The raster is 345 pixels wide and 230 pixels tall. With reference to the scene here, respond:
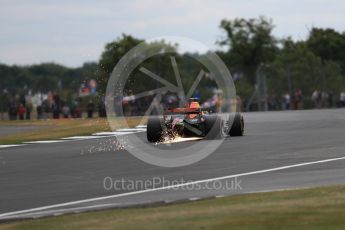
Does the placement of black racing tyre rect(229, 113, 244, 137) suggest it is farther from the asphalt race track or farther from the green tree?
the green tree

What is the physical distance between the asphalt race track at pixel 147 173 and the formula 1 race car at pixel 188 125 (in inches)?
32.6

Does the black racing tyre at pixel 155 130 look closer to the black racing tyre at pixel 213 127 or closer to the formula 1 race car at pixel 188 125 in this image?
the formula 1 race car at pixel 188 125

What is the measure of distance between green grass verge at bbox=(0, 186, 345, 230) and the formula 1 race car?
11.7 m

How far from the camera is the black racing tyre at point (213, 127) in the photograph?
23.6 meters

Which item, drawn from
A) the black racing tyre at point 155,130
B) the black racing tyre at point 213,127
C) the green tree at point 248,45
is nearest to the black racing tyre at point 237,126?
the black racing tyre at point 213,127

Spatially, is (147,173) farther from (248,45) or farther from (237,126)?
(248,45)

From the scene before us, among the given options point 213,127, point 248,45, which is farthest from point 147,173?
point 248,45

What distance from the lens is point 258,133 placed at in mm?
27094

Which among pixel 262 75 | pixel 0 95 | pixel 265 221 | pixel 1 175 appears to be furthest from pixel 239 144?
pixel 262 75

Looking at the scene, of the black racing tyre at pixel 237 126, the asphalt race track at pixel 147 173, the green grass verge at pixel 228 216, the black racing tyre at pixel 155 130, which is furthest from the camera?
the black racing tyre at pixel 237 126

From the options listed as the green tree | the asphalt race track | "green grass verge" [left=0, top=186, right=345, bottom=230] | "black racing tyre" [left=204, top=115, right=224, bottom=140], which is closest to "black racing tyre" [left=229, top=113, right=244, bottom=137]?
"black racing tyre" [left=204, top=115, right=224, bottom=140]

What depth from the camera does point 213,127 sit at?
77.8 feet

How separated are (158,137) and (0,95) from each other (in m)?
30.2

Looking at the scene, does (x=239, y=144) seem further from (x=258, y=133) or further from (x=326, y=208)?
(x=326, y=208)
